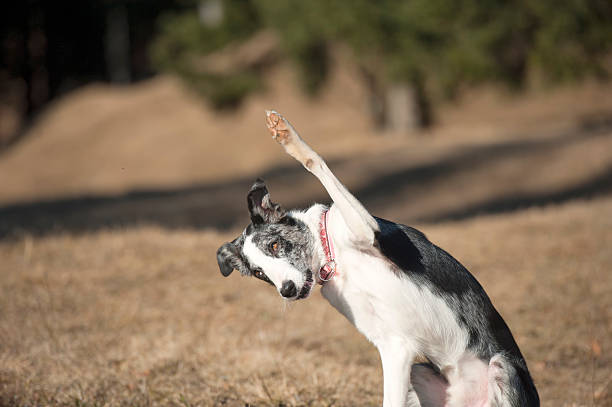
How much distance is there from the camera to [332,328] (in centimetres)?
559

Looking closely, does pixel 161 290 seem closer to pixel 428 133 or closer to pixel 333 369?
pixel 333 369

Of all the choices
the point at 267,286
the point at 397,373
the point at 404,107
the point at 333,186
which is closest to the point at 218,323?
the point at 267,286

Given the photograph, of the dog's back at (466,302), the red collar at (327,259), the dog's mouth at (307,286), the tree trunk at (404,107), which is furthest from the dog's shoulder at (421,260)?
the tree trunk at (404,107)

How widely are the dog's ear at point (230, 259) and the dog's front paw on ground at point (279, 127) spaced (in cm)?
68

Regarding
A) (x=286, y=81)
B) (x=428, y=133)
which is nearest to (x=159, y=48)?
(x=286, y=81)

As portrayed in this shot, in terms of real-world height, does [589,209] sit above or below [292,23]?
below

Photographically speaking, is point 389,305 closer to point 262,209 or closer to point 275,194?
point 262,209

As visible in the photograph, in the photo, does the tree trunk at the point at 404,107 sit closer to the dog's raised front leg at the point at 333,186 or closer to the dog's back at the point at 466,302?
the dog's back at the point at 466,302

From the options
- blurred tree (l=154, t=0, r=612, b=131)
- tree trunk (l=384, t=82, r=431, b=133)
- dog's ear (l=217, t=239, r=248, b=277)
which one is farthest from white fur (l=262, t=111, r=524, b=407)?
tree trunk (l=384, t=82, r=431, b=133)

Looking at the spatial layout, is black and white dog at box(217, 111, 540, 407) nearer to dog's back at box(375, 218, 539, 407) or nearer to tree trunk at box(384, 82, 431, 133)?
dog's back at box(375, 218, 539, 407)

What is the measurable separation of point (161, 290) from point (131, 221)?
685 cm

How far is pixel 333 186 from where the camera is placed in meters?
3.05

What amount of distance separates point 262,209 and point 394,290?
824 millimetres

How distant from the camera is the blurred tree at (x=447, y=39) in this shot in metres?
20.0
